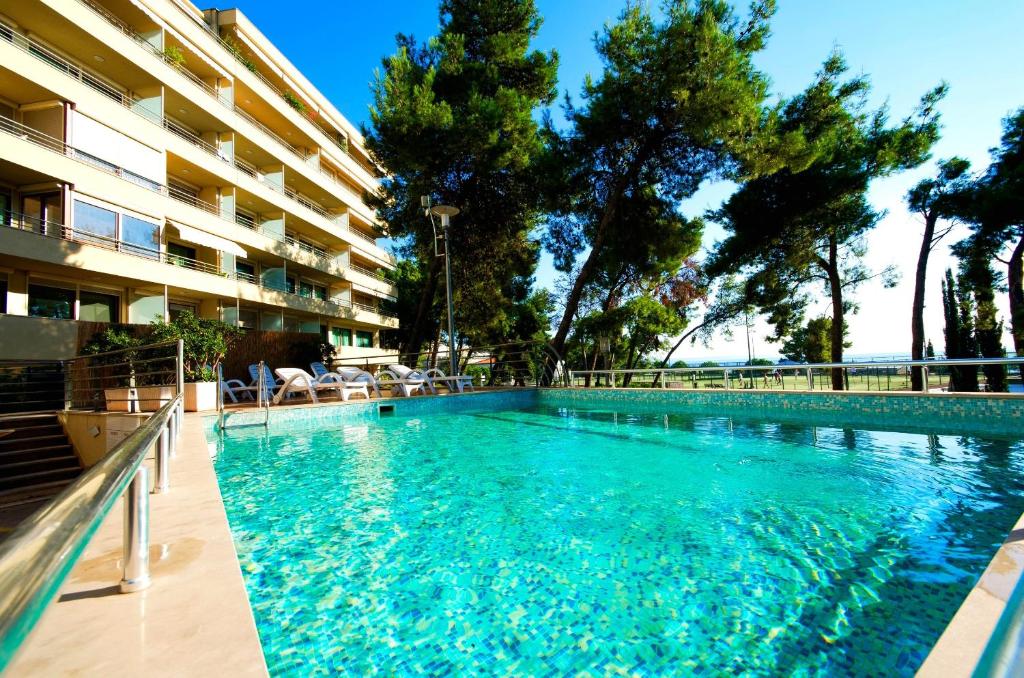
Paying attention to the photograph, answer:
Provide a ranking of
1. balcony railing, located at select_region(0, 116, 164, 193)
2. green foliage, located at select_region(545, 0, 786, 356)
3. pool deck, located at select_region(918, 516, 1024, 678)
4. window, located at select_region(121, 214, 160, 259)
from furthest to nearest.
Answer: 1. window, located at select_region(121, 214, 160, 259)
2. balcony railing, located at select_region(0, 116, 164, 193)
3. green foliage, located at select_region(545, 0, 786, 356)
4. pool deck, located at select_region(918, 516, 1024, 678)

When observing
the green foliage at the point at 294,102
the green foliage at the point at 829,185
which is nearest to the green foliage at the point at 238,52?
the green foliage at the point at 294,102

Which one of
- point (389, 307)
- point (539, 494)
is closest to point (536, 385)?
point (539, 494)

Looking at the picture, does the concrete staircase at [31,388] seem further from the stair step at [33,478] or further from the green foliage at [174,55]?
the green foliage at [174,55]

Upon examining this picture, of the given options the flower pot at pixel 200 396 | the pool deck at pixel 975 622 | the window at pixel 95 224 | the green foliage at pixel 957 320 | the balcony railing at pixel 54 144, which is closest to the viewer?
the pool deck at pixel 975 622

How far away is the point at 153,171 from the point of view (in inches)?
677

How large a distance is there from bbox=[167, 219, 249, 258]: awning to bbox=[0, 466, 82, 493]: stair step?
11196 millimetres

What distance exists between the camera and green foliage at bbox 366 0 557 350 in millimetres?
15641

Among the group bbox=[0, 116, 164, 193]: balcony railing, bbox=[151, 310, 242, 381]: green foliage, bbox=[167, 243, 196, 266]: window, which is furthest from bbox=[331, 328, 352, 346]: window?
bbox=[151, 310, 242, 381]: green foliage

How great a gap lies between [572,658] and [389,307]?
3570 cm

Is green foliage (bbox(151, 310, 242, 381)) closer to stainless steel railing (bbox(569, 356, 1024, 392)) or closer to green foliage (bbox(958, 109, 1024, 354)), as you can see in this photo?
stainless steel railing (bbox(569, 356, 1024, 392))

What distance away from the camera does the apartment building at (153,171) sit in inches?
552

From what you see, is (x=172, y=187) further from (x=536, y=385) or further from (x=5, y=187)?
(x=536, y=385)

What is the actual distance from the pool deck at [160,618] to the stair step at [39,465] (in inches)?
366

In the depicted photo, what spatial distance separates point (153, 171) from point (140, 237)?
2591 millimetres
